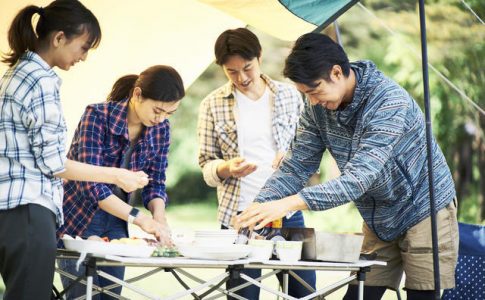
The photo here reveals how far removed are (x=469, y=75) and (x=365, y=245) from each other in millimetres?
9680

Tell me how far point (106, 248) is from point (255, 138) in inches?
58.1

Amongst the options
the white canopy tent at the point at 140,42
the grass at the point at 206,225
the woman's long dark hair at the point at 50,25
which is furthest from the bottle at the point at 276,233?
the grass at the point at 206,225

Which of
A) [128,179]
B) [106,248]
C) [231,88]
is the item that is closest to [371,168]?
[128,179]

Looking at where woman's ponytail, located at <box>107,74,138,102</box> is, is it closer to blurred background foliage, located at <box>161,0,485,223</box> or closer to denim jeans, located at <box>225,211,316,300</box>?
denim jeans, located at <box>225,211,316,300</box>

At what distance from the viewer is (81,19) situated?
2.94 meters

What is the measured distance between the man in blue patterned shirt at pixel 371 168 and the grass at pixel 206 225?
20.4ft

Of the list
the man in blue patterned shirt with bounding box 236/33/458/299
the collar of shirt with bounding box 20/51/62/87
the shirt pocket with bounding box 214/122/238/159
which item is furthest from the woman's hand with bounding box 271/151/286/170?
the collar of shirt with bounding box 20/51/62/87

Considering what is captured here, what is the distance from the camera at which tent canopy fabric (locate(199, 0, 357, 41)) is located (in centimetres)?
449

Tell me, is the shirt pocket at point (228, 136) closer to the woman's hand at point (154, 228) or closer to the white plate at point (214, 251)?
the woman's hand at point (154, 228)

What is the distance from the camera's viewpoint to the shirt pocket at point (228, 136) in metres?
4.25

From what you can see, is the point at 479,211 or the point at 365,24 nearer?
the point at 479,211

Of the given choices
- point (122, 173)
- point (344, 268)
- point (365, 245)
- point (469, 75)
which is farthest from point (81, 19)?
point (469, 75)

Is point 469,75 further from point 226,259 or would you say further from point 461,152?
point 226,259

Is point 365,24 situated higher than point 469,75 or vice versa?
point 365,24
